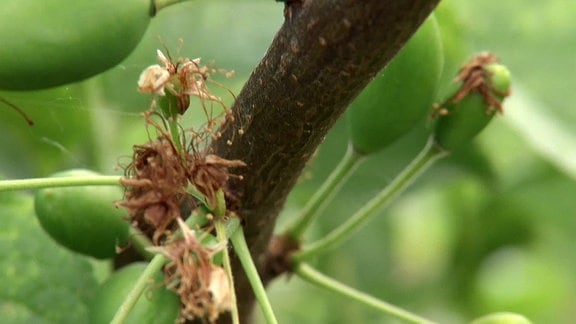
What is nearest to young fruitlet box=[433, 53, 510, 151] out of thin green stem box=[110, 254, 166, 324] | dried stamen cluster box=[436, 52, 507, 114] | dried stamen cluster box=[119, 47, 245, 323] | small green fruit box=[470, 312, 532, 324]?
dried stamen cluster box=[436, 52, 507, 114]

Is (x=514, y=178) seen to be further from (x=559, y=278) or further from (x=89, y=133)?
(x=89, y=133)

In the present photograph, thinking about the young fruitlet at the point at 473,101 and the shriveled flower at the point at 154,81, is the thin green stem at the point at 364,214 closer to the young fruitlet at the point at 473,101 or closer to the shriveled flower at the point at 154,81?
the young fruitlet at the point at 473,101

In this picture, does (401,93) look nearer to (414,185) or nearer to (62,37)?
(62,37)

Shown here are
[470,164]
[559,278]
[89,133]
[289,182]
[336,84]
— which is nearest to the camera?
[336,84]

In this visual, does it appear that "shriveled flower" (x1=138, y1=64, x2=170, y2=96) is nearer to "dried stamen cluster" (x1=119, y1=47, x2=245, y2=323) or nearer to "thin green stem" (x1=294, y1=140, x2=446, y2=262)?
"dried stamen cluster" (x1=119, y1=47, x2=245, y2=323)

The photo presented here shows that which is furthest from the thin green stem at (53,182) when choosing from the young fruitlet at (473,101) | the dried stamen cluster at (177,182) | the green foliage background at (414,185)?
the young fruitlet at (473,101)

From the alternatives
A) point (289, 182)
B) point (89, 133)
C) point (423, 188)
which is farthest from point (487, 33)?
point (289, 182)

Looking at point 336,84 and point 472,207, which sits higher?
point 336,84
